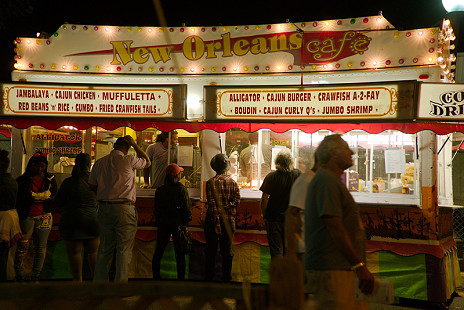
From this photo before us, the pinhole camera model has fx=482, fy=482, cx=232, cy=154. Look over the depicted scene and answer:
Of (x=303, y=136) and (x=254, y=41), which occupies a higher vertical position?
(x=254, y=41)

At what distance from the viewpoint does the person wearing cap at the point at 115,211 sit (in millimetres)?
6238

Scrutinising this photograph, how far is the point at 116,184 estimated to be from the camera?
6305mm

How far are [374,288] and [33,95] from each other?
6.14 meters

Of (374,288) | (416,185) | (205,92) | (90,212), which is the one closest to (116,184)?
(90,212)

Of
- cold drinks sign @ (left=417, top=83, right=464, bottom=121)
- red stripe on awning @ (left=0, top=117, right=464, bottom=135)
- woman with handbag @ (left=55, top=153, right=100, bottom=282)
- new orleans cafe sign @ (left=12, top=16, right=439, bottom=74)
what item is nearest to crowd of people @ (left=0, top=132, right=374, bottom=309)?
woman with handbag @ (left=55, top=153, right=100, bottom=282)

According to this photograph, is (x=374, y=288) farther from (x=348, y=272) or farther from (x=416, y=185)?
(x=416, y=185)

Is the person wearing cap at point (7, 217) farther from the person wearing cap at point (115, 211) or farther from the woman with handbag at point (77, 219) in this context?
the person wearing cap at point (115, 211)

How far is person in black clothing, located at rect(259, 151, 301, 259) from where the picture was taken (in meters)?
6.58

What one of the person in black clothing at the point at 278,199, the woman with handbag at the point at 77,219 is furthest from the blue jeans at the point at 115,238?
the person in black clothing at the point at 278,199

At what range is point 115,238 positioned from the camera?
6.32 m

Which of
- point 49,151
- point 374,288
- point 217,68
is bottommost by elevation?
point 374,288

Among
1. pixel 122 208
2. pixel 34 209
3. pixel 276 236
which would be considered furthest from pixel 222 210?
pixel 34 209

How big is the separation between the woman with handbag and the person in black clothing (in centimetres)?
231

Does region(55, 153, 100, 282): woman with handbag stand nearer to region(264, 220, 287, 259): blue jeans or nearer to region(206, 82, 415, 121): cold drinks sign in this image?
region(206, 82, 415, 121): cold drinks sign
